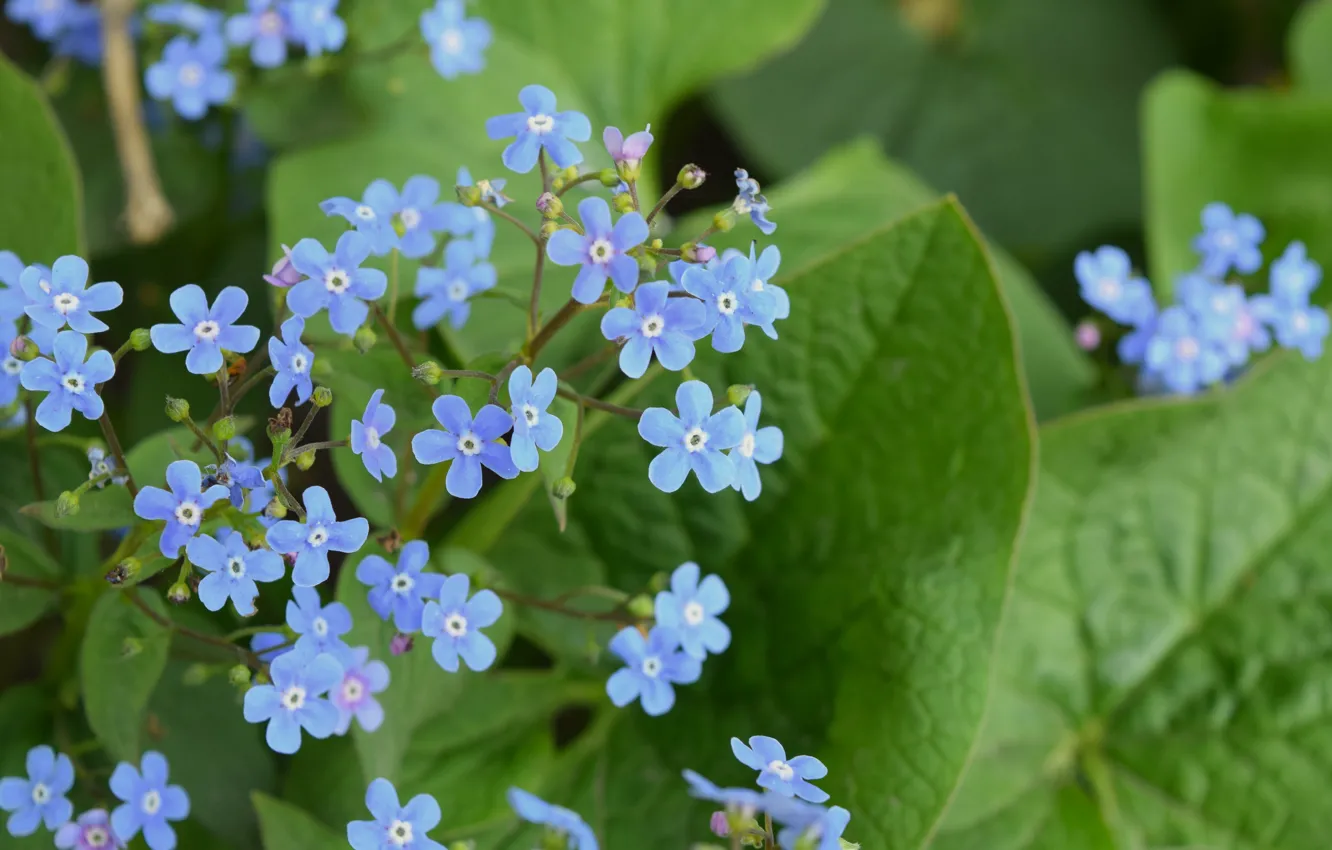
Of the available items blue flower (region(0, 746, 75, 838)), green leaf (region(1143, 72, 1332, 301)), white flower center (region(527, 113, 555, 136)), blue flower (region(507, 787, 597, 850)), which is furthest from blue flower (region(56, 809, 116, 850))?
green leaf (region(1143, 72, 1332, 301))

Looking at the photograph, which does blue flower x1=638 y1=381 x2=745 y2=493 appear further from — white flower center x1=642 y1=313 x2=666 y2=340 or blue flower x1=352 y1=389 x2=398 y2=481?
blue flower x1=352 y1=389 x2=398 y2=481

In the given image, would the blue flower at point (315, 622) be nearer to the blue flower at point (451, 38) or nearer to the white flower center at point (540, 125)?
the white flower center at point (540, 125)

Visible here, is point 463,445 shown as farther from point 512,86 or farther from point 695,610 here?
point 512,86

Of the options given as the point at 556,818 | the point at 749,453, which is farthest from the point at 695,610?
the point at 556,818

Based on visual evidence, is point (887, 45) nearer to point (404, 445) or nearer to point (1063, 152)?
point (1063, 152)

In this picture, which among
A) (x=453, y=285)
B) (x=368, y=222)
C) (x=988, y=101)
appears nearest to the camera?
(x=368, y=222)

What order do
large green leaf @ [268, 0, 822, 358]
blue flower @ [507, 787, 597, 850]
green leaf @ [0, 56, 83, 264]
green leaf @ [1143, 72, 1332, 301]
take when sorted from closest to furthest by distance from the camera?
blue flower @ [507, 787, 597, 850], green leaf @ [0, 56, 83, 264], large green leaf @ [268, 0, 822, 358], green leaf @ [1143, 72, 1332, 301]
